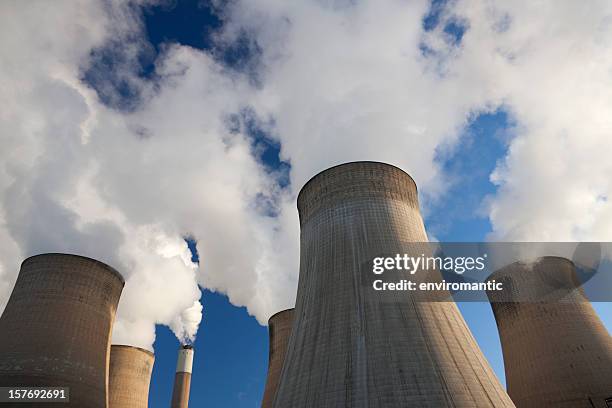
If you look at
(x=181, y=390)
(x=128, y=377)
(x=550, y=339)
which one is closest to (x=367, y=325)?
(x=550, y=339)

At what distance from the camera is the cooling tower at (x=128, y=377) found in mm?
21031

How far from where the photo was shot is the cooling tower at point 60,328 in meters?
12.8

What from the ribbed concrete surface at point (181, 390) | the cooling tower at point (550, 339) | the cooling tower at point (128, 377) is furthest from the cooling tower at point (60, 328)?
the cooling tower at point (550, 339)

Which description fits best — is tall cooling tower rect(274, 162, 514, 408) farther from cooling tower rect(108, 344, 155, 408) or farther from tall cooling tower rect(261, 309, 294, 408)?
cooling tower rect(108, 344, 155, 408)

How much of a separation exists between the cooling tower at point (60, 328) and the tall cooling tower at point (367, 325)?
7.39m

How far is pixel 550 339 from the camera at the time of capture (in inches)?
573

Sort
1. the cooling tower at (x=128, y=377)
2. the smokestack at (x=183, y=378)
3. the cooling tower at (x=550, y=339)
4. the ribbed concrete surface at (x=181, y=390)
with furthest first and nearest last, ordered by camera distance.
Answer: the smokestack at (x=183, y=378)
the ribbed concrete surface at (x=181, y=390)
the cooling tower at (x=128, y=377)
the cooling tower at (x=550, y=339)

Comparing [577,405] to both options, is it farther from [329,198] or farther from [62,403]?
[62,403]

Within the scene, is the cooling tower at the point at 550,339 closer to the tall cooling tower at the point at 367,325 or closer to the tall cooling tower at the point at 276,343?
the tall cooling tower at the point at 367,325

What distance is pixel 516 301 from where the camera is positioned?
15.9 meters

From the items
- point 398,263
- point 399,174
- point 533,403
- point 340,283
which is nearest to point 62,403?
point 340,283

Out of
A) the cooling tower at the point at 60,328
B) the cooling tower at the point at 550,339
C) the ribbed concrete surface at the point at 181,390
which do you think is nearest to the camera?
the cooling tower at the point at 60,328

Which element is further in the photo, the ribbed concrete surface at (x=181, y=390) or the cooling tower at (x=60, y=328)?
the ribbed concrete surface at (x=181, y=390)

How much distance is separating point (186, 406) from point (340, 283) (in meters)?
15.7
